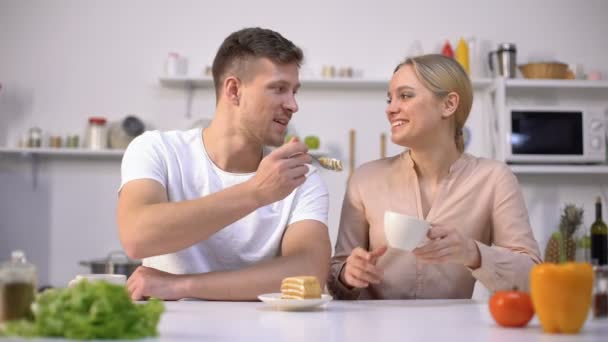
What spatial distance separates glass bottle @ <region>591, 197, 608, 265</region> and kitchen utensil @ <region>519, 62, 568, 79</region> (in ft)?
2.44

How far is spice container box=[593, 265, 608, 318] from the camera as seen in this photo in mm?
1341

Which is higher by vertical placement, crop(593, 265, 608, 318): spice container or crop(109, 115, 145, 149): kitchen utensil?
crop(109, 115, 145, 149): kitchen utensil

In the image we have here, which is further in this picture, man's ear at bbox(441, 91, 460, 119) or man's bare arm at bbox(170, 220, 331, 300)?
man's ear at bbox(441, 91, 460, 119)

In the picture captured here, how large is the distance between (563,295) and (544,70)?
327 cm

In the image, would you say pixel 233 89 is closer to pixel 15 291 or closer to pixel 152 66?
pixel 15 291

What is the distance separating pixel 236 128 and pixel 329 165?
42 centimetres

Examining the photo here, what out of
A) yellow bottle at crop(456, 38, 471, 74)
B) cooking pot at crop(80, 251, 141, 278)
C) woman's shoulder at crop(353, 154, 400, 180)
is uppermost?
yellow bottle at crop(456, 38, 471, 74)

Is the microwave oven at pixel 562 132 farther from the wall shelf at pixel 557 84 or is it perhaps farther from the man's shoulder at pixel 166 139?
the man's shoulder at pixel 166 139

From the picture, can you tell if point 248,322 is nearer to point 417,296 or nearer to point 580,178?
point 417,296

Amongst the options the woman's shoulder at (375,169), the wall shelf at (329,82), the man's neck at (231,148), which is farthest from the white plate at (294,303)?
the wall shelf at (329,82)

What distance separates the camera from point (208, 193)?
212 centimetres

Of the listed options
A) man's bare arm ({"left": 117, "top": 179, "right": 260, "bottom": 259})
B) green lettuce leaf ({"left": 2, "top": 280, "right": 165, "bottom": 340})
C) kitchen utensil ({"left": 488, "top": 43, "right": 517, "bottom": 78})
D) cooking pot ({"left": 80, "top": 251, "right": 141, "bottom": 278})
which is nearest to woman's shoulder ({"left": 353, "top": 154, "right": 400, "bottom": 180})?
man's bare arm ({"left": 117, "top": 179, "right": 260, "bottom": 259})

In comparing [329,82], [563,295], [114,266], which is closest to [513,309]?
[563,295]

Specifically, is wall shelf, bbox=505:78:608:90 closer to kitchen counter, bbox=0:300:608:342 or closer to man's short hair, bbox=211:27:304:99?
man's short hair, bbox=211:27:304:99
